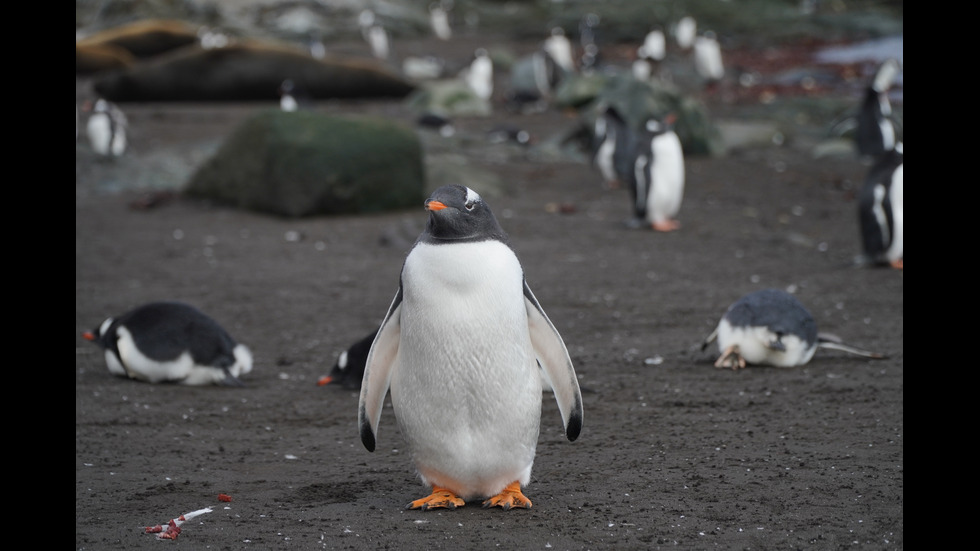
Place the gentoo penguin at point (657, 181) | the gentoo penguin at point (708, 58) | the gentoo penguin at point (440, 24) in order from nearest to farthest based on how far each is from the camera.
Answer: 1. the gentoo penguin at point (657, 181)
2. the gentoo penguin at point (708, 58)
3. the gentoo penguin at point (440, 24)

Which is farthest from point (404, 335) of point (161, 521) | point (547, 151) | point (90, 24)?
point (90, 24)

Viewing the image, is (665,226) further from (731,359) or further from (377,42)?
(377,42)

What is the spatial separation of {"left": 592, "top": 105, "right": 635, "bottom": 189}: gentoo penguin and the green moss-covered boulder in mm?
2606

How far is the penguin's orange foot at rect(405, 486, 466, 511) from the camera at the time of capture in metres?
3.51

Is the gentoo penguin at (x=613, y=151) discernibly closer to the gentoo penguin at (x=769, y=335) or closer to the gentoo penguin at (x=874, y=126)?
the gentoo penguin at (x=874, y=126)

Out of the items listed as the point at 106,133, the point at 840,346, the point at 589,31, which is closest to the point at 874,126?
the point at 840,346

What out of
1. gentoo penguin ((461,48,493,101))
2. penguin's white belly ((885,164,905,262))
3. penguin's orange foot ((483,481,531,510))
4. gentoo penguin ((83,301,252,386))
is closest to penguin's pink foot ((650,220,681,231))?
penguin's white belly ((885,164,905,262))

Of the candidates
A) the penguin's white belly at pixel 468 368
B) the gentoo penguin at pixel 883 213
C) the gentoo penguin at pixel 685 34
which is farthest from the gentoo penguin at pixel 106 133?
the gentoo penguin at pixel 685 34

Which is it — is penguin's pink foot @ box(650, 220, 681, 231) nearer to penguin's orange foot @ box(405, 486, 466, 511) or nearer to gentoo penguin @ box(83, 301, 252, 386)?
gentoo penguin @ box(83, 301, 252, 386)

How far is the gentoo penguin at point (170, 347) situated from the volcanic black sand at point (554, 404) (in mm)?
154

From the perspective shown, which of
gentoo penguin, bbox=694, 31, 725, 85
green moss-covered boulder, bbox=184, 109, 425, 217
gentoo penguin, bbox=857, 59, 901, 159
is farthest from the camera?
gentoo penguin, bbox=694, 31, 725, 85

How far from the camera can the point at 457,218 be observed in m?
3.31

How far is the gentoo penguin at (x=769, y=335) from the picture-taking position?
17.5ft

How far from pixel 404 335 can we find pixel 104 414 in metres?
A: 2.09
